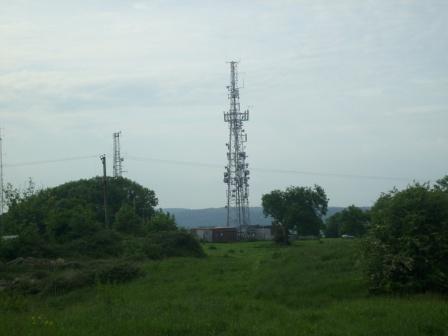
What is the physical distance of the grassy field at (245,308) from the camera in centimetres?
1362

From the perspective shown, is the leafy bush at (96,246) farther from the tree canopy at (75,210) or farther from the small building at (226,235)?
the small building at (226,235)

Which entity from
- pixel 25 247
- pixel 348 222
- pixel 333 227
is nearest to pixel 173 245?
pixel 25 247

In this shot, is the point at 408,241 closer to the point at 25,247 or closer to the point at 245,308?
the point at 245,308

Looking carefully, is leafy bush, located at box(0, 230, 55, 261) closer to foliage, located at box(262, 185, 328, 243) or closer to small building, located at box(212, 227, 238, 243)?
small building, located at box(212, 227, 238, 243)

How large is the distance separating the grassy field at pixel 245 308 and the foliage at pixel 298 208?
203ft

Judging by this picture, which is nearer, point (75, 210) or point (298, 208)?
point (75, 210)

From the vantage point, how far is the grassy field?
13.6 metres

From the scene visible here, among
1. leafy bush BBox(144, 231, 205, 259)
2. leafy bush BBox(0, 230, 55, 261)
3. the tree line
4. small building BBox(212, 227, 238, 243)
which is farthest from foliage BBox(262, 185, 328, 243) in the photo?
the tree line

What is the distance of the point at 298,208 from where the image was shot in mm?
88625

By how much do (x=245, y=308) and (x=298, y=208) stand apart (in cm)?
7234

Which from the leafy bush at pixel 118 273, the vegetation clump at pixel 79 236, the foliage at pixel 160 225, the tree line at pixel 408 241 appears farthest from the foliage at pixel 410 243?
the foliage at pixel 160 225

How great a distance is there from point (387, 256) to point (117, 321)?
8.05 metres

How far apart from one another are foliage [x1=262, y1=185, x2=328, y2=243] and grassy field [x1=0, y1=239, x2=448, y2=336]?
6180 cm

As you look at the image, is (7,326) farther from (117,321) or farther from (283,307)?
(283,307)
